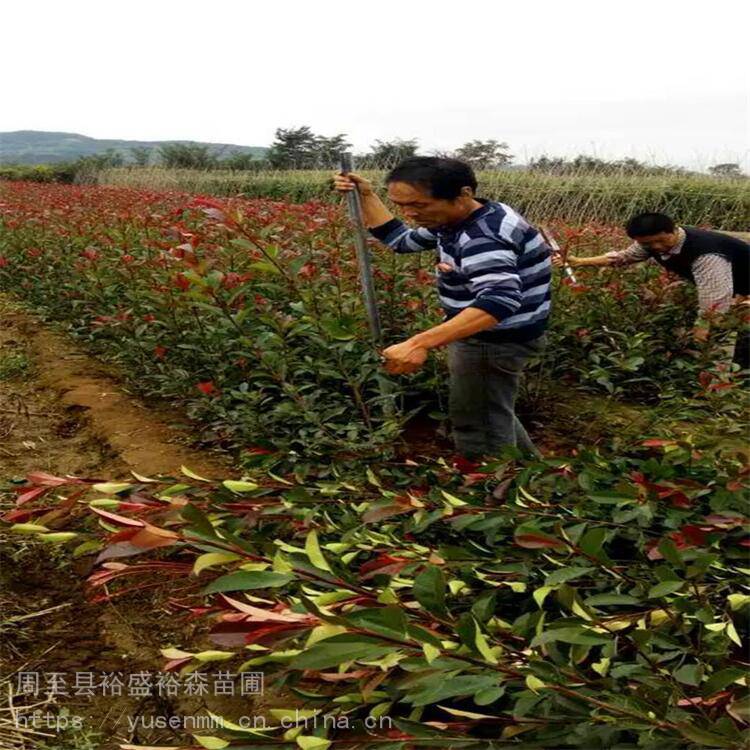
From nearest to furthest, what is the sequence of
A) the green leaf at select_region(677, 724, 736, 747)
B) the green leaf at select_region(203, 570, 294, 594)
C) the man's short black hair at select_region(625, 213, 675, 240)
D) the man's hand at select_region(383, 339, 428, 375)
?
the green leaf at select_region(677, 724, 736, 747) → the green leaf at select_region(203, 570, 294, 594) → the man's hand at select_region(383, 339, 428, 375) → the man's short black hair at select_region(625, 213, 675, 240)

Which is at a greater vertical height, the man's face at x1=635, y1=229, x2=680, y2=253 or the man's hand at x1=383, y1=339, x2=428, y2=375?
the man's face at x1=635, y1=229, x2=680, y2=253

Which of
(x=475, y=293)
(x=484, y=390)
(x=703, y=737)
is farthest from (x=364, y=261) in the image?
(x=703, y=737)

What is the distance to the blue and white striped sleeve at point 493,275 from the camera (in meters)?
2.23

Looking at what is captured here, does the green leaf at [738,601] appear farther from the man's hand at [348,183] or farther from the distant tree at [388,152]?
the distant tree at [388,152]

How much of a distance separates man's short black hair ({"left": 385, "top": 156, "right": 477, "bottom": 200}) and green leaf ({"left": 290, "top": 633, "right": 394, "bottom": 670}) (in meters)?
1.68

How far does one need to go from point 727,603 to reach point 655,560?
170mm

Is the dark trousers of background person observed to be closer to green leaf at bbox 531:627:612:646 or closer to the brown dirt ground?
the brown dirt ground

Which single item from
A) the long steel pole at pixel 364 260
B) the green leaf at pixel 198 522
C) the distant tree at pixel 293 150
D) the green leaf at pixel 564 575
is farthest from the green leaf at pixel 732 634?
the distant tree at pixel 293 150

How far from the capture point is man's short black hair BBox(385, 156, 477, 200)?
237 centimetres

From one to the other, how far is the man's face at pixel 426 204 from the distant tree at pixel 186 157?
28929 millimetres

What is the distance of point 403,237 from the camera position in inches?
117

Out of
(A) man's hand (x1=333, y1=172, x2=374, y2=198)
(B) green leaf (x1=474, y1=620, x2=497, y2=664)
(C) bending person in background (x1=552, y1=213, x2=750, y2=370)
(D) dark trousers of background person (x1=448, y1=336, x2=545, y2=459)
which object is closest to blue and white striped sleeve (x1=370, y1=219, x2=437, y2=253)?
(A) man's hand (x1=333, y1=172, x2=374, y2=198)

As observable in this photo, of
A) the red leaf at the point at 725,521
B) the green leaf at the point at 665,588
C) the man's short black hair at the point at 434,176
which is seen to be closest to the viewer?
the green leaf at the point at 665,588

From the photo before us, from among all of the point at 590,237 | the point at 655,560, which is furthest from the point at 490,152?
the point at 655,560
